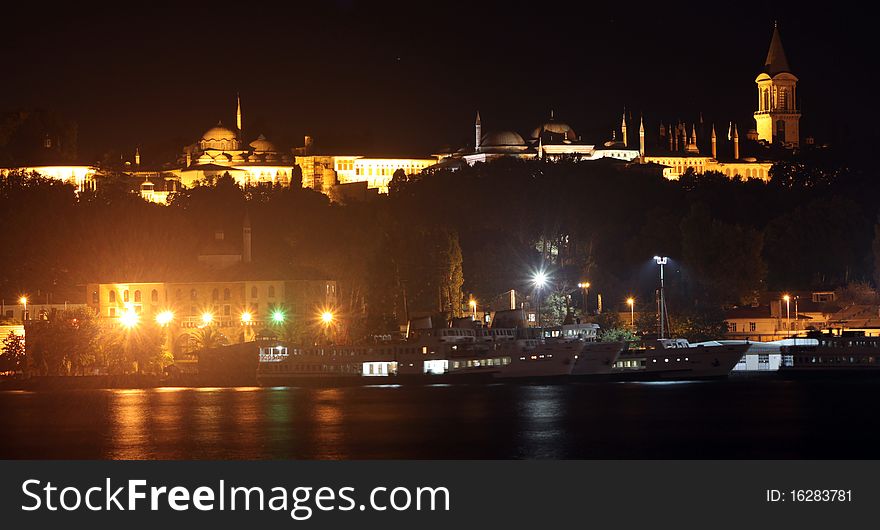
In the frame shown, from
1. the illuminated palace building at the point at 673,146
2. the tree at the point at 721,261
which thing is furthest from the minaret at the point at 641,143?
the tree at the point at 721,261

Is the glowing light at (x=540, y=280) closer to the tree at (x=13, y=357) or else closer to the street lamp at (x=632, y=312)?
the street lamp at (x=632, y=312)

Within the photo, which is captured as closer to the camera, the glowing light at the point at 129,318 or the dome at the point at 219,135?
the glowing light at the point at 129,318

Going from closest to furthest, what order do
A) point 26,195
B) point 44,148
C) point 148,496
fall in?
point 148,496 < point 26,195 < point 44,148

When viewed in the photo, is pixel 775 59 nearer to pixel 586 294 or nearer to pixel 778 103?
pixel 778 103

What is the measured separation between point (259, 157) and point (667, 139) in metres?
36.9

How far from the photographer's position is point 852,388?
8619 cm

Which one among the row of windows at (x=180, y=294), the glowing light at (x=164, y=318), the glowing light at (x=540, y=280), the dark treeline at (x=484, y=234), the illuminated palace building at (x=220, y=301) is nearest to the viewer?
the illuminated palace building at (x=220, y=301)

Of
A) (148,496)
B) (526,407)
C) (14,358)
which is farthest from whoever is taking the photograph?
(14,358)

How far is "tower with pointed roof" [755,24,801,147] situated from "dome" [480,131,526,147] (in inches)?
1093

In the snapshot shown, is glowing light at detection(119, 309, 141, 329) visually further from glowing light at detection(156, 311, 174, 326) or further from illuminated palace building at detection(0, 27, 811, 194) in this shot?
illuminated palace building at detection(0, 27, 811, 194)

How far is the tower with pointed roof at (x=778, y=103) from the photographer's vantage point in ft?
633

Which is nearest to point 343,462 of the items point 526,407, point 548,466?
point 548,466

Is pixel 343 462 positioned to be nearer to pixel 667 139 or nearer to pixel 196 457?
pixel 196 457

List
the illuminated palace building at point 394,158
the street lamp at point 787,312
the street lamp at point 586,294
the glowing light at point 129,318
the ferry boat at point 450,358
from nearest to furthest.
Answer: the ferry boat at point 450,358, the glowing light at point 129,318, the street lamp at point 787,312, the street lamp at point 586,294, the illuminated palace building at point 394,158
